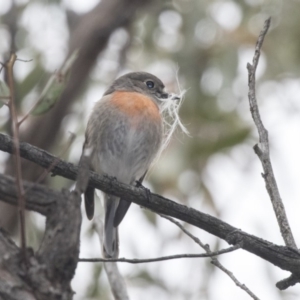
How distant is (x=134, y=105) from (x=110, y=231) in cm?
77

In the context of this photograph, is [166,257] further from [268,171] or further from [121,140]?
[121,140]

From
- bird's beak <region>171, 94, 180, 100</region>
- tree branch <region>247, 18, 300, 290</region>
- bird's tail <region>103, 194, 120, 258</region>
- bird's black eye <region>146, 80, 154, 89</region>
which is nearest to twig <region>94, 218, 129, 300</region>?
tree branch <region>247, 18, 300, 290</region>

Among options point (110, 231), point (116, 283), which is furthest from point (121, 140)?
point (116, 283)

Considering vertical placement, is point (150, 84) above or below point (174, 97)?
above


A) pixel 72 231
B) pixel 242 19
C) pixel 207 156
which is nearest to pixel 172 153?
pixel 207 156

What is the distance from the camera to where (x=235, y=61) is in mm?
5363

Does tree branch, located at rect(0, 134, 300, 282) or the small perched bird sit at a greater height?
the small perched bird

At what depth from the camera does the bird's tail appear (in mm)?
4242

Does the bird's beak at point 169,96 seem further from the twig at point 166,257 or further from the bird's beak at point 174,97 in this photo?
the twig at point 166,257

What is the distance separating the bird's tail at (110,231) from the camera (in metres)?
4.24

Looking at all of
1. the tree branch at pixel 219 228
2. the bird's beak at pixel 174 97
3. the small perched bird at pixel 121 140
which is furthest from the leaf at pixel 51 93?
the bird's beak at pixel 174 97

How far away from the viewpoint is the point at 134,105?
14.2ft

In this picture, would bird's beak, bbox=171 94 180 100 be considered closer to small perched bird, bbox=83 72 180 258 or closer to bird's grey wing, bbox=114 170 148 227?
small perched bird, bbox=83 72 180 258

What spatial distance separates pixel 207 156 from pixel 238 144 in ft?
1.02
